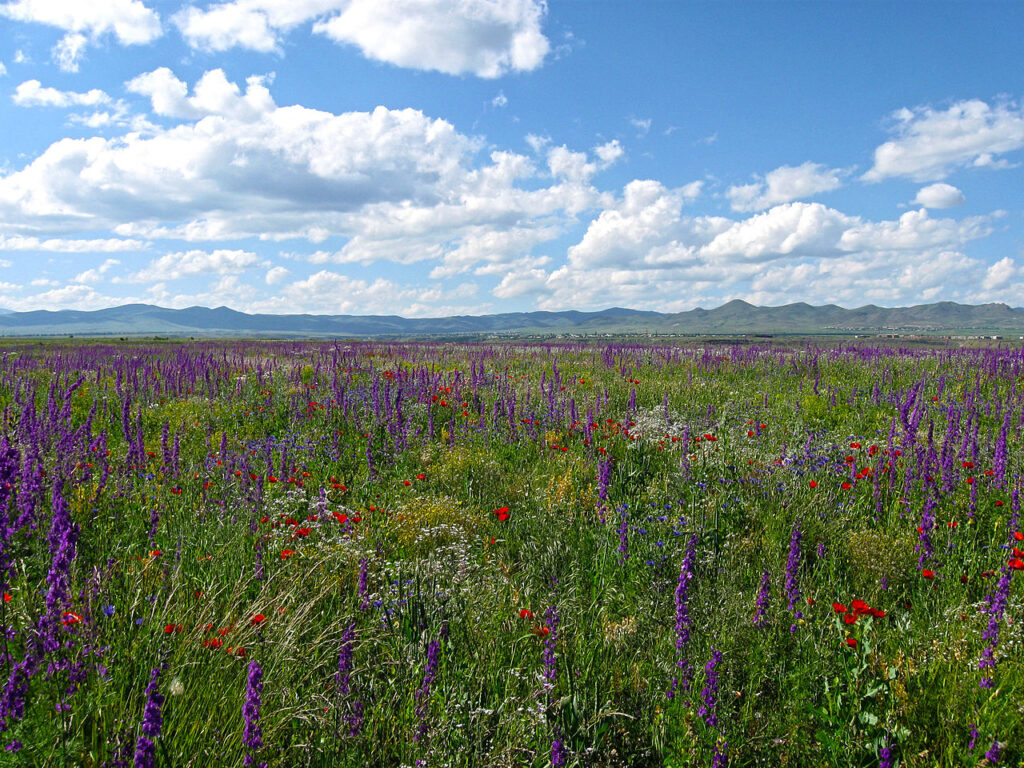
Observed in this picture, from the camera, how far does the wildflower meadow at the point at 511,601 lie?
94.0 inches

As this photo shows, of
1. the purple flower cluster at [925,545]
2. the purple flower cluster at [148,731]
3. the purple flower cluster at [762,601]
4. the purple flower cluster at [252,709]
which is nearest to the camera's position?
the purple flower cluster at [148,731]

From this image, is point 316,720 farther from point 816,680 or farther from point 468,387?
point 468,387

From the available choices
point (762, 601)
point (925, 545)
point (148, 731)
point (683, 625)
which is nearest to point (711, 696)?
point (683, 625)

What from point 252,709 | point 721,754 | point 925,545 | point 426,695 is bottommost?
point 721,754

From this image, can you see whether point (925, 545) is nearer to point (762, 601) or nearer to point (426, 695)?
point (762, 601)

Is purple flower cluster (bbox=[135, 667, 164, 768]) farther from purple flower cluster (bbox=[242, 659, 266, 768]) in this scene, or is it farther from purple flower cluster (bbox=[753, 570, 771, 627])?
purple flower cluster (bbox=[753, 570, 771, 627])

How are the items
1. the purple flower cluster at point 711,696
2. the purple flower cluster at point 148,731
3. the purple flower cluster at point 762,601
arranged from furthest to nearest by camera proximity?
the purple flower cluster at point 762,601, the purple flower cluster at point 711,696, the purple flower cluster at point 148,731

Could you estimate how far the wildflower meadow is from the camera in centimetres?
239

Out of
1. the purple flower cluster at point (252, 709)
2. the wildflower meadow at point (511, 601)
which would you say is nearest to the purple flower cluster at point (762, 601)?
the wildflower meadow at point (511, 601)

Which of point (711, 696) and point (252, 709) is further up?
point (252, 709)

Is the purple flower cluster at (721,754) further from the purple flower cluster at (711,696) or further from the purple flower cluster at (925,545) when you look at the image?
the purple flower cluster at (925,545)

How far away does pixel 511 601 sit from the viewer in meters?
3.63

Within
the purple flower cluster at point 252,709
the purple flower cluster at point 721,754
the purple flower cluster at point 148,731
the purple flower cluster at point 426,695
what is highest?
the purple flower cluster at point 148,731

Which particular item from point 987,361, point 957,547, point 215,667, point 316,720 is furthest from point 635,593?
point 987,361
